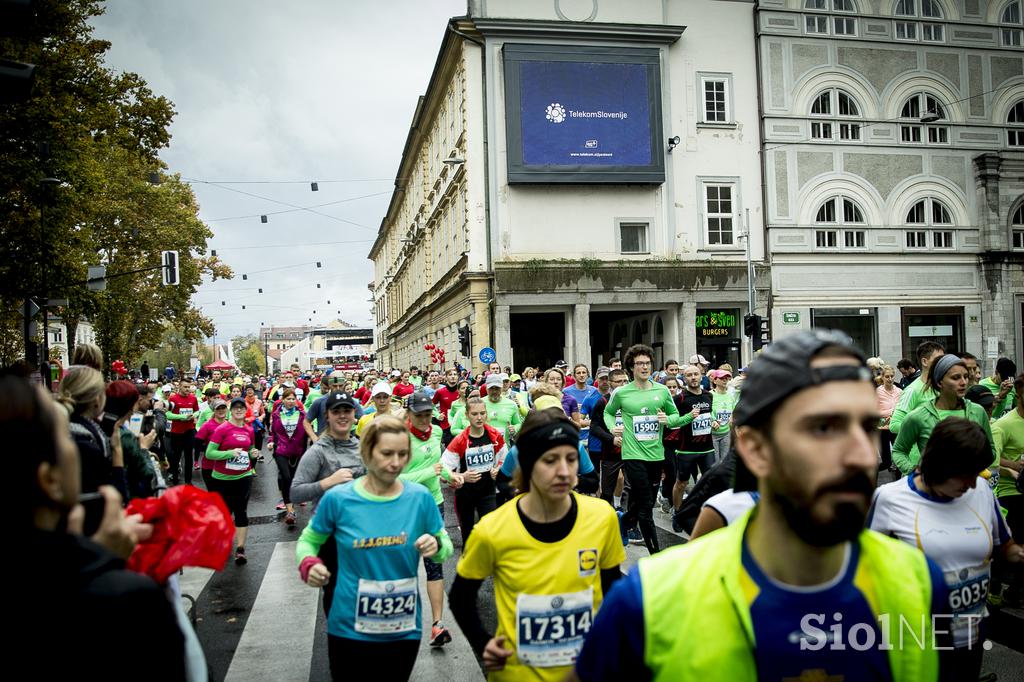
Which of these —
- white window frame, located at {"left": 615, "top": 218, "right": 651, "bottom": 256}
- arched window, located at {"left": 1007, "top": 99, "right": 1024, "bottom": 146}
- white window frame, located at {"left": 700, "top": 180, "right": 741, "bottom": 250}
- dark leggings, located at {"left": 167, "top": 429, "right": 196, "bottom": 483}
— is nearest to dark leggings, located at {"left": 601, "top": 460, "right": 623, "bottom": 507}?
dark leggings, located at {"left": 167, "top": 429, "right": 196, "bottom": 483}

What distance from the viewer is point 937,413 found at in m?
6.12

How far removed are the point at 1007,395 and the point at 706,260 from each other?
2042 cm

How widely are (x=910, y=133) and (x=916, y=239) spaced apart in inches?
177

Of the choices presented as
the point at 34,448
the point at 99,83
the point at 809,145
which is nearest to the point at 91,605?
the point at 34,448

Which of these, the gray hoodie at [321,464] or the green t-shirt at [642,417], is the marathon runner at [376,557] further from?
the green t-shirt at [642,417]

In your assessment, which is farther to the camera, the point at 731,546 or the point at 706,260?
the point at 706,260

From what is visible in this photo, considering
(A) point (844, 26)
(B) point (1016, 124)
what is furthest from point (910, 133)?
(B) point (1016, 124)

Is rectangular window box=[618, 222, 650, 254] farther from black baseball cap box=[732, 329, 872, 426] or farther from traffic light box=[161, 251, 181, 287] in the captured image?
black baseball cap box=[732, 329, 872, 426]

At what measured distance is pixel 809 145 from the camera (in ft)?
101

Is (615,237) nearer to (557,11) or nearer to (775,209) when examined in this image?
(775,209)

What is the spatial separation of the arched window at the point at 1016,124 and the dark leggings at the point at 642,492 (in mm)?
33025

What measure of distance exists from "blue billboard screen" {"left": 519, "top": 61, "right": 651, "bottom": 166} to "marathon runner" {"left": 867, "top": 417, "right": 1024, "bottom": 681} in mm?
26733

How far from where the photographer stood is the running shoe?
5.86m

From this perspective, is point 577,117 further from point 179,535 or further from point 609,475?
point 179,535
